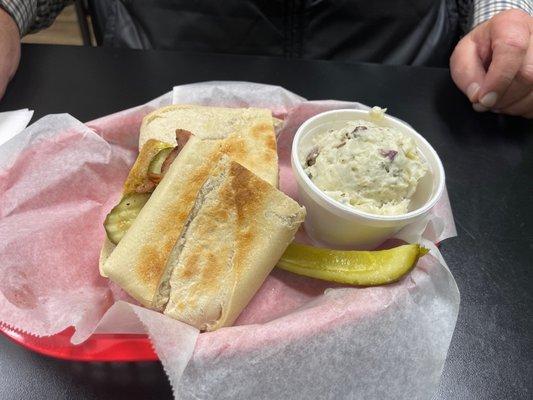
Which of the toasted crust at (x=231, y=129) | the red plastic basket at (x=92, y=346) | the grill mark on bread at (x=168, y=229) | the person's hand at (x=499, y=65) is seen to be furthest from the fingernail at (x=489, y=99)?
the red plastic basket at (x=92, y=346)

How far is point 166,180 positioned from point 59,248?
0.97ft

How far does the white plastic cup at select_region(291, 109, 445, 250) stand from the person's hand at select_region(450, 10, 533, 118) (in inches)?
22.3

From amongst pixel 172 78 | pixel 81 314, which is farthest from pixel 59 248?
pixel 172 78

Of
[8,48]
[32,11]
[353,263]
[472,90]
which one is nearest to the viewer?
[353,263]

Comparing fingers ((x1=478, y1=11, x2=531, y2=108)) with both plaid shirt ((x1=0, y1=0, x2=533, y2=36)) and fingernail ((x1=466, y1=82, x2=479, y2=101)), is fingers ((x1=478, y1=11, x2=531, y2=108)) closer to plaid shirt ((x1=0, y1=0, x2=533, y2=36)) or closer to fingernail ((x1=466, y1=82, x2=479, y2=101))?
fingernail ((x1=466, y1=82, x2=479, y2=101))

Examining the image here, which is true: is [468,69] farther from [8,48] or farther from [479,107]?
[8,48]

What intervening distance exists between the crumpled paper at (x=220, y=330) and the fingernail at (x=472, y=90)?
0.60m

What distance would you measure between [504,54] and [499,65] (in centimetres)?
4

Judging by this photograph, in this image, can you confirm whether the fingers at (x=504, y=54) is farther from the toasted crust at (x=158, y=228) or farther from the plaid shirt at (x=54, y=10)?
the toasted crust at (x=158, y=228)

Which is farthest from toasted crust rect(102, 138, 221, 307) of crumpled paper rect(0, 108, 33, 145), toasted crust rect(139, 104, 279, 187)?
crumpled paper rect(0, 108, 33, 145)

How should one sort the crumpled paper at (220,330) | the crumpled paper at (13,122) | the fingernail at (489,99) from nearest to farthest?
1. the crumpled paper at (220,330)
2. the crumpled paper at (13,122)
3. the fingernail at (489,99)

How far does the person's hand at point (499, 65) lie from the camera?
152 centimetres

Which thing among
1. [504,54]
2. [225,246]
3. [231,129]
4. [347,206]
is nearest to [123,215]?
[225,246]

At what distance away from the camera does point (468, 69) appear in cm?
164
